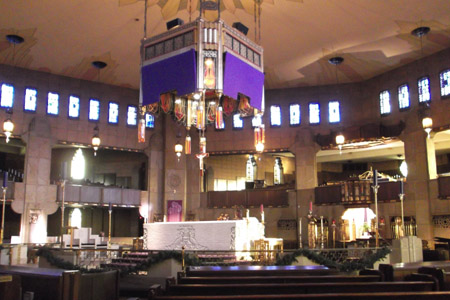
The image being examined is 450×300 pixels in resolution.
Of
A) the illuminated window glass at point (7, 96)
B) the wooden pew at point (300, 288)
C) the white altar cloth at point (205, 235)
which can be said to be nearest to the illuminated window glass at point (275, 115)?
the white altar cloth at point (205, 235)

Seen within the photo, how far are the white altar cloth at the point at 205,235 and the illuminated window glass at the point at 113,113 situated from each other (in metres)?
11.0

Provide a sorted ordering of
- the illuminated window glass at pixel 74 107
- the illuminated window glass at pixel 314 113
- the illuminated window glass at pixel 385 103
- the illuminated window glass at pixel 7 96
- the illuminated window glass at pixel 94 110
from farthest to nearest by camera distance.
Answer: the illuminated window glass at pixel 314 113 → the illuminated window glass at pixel 94 110 → the illuminated window glass at pixel 74 107 → the illuminated window glass at pixel 385 103 → the illuminated window glass at pixel 7 96

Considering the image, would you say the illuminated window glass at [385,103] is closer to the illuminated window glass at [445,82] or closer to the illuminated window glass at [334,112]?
the illuminated window glass at [334,112]

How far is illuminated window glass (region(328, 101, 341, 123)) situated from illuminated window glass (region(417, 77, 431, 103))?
4.65 metres

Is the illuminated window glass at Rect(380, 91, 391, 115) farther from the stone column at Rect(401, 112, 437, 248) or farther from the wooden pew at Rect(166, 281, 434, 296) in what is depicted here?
the wooden pew at Rect(166, 281, 434, 296)

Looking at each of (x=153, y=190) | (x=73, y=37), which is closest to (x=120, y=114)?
(x=153, y=190)

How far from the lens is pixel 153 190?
25234mm

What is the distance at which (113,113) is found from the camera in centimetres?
2545

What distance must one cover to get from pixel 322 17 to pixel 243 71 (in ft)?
19.8

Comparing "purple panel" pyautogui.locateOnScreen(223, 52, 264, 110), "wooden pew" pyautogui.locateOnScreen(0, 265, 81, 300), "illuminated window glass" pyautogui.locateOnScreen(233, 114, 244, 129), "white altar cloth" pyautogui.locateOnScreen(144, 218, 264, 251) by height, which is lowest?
"wooden pew" pyautogui.locateOnScreen(0, 265, 81, 300)

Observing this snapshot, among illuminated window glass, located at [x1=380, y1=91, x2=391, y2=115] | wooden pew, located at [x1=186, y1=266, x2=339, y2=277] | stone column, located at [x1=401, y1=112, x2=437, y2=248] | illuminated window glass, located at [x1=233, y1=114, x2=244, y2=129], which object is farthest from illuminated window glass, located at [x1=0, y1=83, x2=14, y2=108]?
stone column, located at [x1=401, y1=112, x2=437, y2=248]

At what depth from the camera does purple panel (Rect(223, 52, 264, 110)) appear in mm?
12148

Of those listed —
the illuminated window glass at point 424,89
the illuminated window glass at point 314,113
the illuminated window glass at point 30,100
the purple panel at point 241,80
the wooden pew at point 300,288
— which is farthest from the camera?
the illuminated window glass at point 314,113

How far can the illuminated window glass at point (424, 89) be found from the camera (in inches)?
806
